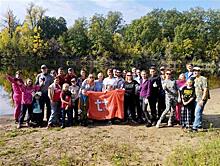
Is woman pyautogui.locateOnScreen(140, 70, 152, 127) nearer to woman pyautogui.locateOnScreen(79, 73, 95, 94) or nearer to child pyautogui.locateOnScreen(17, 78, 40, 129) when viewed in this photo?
woman pyautogui.locateOnScreen(79, 73, 95, 94)

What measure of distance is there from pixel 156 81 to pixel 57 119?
330cm

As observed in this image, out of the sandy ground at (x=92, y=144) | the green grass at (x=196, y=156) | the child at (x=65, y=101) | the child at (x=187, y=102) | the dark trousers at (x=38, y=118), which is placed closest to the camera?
the green grass at (x=196, y=156)

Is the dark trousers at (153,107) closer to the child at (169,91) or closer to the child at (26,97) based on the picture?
the child at (169,91)

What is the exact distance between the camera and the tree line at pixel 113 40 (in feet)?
204

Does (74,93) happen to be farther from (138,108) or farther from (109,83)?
(138,108)

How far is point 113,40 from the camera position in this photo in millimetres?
73312

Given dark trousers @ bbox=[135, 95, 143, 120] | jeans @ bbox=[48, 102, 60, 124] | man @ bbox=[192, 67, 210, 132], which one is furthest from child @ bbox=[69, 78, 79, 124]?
man @ bbox=[192, 67, 210, 132]

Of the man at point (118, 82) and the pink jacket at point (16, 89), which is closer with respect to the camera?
the pink jacket at point (16, 89)

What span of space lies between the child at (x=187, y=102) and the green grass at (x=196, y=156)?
7.41 ft

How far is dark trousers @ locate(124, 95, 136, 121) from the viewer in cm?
1162

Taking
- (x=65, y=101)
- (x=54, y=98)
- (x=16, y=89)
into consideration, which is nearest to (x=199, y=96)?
(x=65, y=101)

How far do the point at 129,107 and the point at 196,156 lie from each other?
443 centimetres

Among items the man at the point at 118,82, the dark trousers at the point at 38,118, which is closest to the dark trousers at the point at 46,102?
the dark trousers at the point at 38,118

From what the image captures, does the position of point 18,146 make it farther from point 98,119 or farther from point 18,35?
point 18,35
